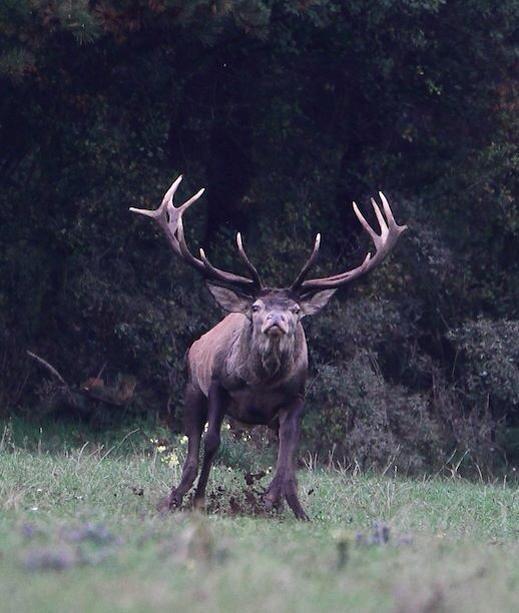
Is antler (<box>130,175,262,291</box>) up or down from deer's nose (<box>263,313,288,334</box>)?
up

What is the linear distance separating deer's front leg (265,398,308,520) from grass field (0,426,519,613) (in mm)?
131

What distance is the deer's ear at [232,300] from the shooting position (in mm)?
→ 10648

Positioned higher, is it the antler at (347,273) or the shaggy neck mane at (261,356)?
the antler at (347,273)

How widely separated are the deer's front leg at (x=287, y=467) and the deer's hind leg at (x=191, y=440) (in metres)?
0.68

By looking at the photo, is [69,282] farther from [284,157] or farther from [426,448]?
[426,448]

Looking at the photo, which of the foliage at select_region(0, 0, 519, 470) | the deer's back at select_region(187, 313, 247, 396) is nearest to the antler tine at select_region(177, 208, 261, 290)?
the deer's back at select_region(187, 313, 247, 396)

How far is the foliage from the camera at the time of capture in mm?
17922

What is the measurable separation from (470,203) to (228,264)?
129 inches

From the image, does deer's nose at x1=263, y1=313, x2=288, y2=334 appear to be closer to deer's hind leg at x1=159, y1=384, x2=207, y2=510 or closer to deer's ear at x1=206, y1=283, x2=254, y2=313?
A: deer's ear at x1=206, y1=283, x2=254, y2=313

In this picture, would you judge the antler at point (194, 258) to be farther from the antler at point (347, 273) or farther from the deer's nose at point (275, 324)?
the deer's nose at point (275, 324)

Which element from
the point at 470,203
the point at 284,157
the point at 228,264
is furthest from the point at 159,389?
the point at 470,203

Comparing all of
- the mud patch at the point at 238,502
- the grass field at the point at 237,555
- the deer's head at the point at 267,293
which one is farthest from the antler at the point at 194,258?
the grass field at the point at 237,555

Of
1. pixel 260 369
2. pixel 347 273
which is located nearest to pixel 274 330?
pixel 260 369

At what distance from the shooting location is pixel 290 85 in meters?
18.9
